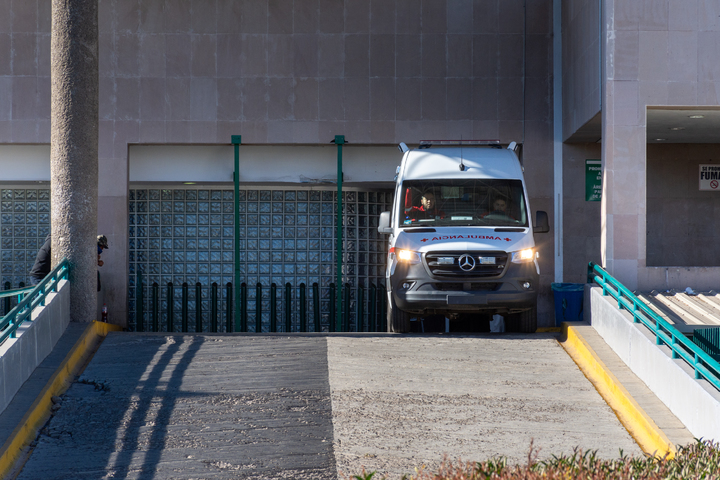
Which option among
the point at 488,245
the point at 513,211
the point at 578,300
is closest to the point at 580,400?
the point at 488,245

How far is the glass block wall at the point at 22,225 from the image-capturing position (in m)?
16.9

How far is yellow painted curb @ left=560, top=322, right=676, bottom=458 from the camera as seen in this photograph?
7182 millimetres

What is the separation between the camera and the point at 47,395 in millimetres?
8281

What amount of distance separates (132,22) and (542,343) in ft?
34.9

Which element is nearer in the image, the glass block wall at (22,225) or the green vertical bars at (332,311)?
the green vertical bars at (332,311)

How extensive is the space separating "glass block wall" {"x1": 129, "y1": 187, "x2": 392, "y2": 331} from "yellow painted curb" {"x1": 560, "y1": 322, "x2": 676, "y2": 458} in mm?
7042

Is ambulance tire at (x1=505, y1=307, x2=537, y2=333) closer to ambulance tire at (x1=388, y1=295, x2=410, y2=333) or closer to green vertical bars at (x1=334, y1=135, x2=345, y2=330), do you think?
ambulance tire at (x1=388, y1=295, x2=410, y2=333)

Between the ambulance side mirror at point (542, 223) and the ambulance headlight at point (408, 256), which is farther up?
the ambulance side mirror at point (542, 223)

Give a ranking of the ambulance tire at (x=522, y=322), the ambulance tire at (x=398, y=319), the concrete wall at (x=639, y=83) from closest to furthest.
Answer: the ambulance tire at (x=398, y=319)
the ambulance tire at (x=522, y=322)
the concrete wall at (x=639, y=83)

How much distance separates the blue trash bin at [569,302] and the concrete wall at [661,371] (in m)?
3.21

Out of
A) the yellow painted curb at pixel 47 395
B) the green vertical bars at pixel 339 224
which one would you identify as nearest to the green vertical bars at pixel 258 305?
the green vertical bars at pixel 339 224

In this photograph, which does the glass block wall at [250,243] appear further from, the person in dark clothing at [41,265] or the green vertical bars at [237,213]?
the person in dark clothing at [41,265]

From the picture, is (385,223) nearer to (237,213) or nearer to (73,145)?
(73,145)

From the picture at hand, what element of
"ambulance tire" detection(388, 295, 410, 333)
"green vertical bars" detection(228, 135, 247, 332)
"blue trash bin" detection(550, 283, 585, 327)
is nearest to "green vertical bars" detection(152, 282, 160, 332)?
"green vertical bars" detection(228, 135, 247, 332)
